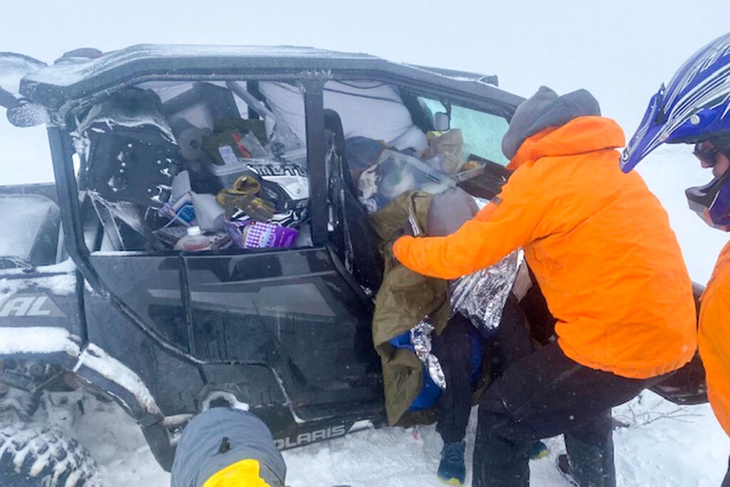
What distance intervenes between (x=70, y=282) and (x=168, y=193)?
1.68ft

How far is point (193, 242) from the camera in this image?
238cm

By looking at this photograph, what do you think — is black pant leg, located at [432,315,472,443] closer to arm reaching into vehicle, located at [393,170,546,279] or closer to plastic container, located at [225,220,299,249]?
arm reaching into vehicle, located at [393,170,546,279]

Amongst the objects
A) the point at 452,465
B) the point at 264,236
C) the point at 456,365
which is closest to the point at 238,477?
the point at 264,236

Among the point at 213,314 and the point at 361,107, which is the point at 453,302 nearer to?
the point at 213,314

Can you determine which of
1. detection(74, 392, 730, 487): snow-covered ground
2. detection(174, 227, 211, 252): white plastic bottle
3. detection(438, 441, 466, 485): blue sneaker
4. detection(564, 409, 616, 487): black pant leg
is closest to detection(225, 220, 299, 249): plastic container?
detection(174, 227, 211, 252): white plastic bottle

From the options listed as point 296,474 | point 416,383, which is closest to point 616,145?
point 416,383

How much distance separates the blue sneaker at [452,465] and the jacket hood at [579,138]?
1.51m

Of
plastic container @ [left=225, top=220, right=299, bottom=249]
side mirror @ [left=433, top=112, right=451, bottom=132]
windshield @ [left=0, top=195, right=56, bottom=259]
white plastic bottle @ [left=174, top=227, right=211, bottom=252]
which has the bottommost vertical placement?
windshield @ [left=0, top=195, right=56, bottom=259]

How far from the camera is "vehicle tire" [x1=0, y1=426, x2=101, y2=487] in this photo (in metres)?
2.06

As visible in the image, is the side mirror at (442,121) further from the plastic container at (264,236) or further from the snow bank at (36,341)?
the snow bank at (36,341)

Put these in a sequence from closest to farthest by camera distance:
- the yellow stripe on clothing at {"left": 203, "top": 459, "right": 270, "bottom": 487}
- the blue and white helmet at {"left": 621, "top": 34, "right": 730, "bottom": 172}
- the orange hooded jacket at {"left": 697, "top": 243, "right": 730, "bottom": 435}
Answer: the yellow stripe on clothing at {"left": 203, "top": 459, "right": 270, "bottom": 487} < the orange hooded jacket at {"left": 697, "top": 243, "right": 730, "bottom": 435} < the blue and white helmet at {"left": 621, "top": 34, "right": 730, "bottom": 172}

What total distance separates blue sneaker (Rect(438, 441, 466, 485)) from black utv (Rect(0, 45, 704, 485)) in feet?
1.34

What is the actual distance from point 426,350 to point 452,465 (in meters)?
0.65

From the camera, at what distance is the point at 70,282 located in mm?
2131
